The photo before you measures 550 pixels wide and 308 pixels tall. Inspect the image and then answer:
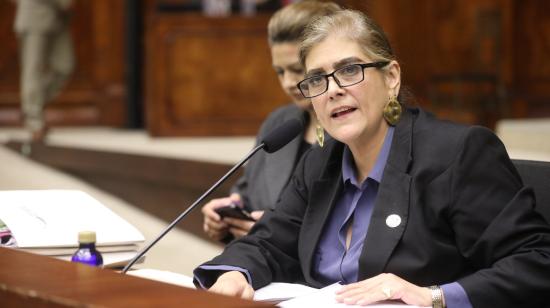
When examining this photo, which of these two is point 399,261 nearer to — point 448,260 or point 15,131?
point 448,260

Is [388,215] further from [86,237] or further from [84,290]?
[84,290]

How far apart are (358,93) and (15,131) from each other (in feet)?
23.7

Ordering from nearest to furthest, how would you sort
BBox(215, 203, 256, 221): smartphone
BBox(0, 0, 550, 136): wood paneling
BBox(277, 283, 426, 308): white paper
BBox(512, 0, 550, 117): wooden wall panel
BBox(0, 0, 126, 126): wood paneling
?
BBox(277, 283, 426, 308): white paper → BBox(215, 203, 256, 221): smartphone → BBox(0, 0, 550, 136): wood paneling → BBox(512, 0, 550, 117): wooden wall panel → BBox(0, 0, 126, 126): wood paneling

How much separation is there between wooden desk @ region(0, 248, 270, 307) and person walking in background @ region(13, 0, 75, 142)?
242 inches

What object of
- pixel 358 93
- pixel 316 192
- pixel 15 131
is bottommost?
pixel 15 131

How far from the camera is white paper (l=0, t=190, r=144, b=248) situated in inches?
82.8

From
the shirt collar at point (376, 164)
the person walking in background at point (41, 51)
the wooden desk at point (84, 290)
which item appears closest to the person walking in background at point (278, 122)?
the shirt collar at point (376, 164)

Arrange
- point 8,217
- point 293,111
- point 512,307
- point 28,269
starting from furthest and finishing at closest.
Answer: point 293,111 < point 8,217 < point 512,307 < point 28,269

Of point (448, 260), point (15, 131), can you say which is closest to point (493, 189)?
point (448, 260)

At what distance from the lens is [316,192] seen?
7.22 feet

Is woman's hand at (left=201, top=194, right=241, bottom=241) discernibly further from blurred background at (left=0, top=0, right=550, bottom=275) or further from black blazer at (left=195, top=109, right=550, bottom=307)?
blurred background at (left=0, top=0, right=550, bottom=275)

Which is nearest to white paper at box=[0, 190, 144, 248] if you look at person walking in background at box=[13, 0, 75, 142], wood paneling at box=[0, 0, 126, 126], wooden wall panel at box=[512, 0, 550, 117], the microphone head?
the microphone head

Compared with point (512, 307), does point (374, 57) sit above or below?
above

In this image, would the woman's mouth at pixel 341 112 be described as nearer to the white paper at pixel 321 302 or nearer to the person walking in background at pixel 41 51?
the white paper at pixel 321 302
